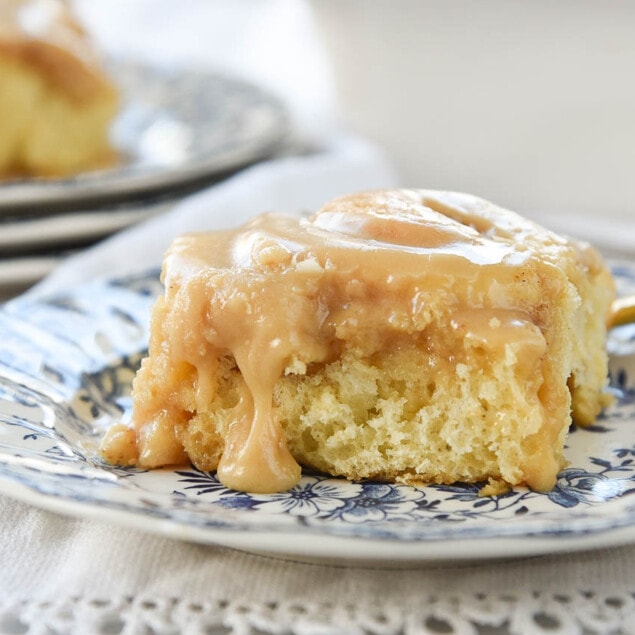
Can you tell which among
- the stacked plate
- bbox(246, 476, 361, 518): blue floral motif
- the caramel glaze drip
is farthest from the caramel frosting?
bbox(246, 476, 361, 518): blue floral motif

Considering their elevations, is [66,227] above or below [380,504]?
above

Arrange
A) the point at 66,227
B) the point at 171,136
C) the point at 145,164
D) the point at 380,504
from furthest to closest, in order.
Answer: the point at 171,136, the point at 145,164, the point at 66,227, the point at 380,504

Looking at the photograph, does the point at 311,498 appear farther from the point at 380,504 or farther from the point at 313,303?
the point at 313,303

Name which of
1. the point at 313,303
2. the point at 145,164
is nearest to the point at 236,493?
the point at 313,303

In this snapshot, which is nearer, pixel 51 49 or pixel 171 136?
pixel 51 49

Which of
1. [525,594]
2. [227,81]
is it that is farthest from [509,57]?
[525,594]

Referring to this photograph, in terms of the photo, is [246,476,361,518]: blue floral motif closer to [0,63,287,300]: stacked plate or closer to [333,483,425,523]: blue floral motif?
[333,483,425,523]: blue floral motif

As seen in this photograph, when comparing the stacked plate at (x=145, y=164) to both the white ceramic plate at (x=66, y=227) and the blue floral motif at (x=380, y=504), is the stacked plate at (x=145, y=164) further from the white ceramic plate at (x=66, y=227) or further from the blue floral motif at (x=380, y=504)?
the blue floral motif at (x=380, y=504)

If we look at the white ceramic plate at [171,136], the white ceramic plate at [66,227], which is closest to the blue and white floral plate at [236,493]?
the white ceramic plate at [66,227]

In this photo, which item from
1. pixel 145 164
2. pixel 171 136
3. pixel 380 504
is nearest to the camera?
pixel 380 504
